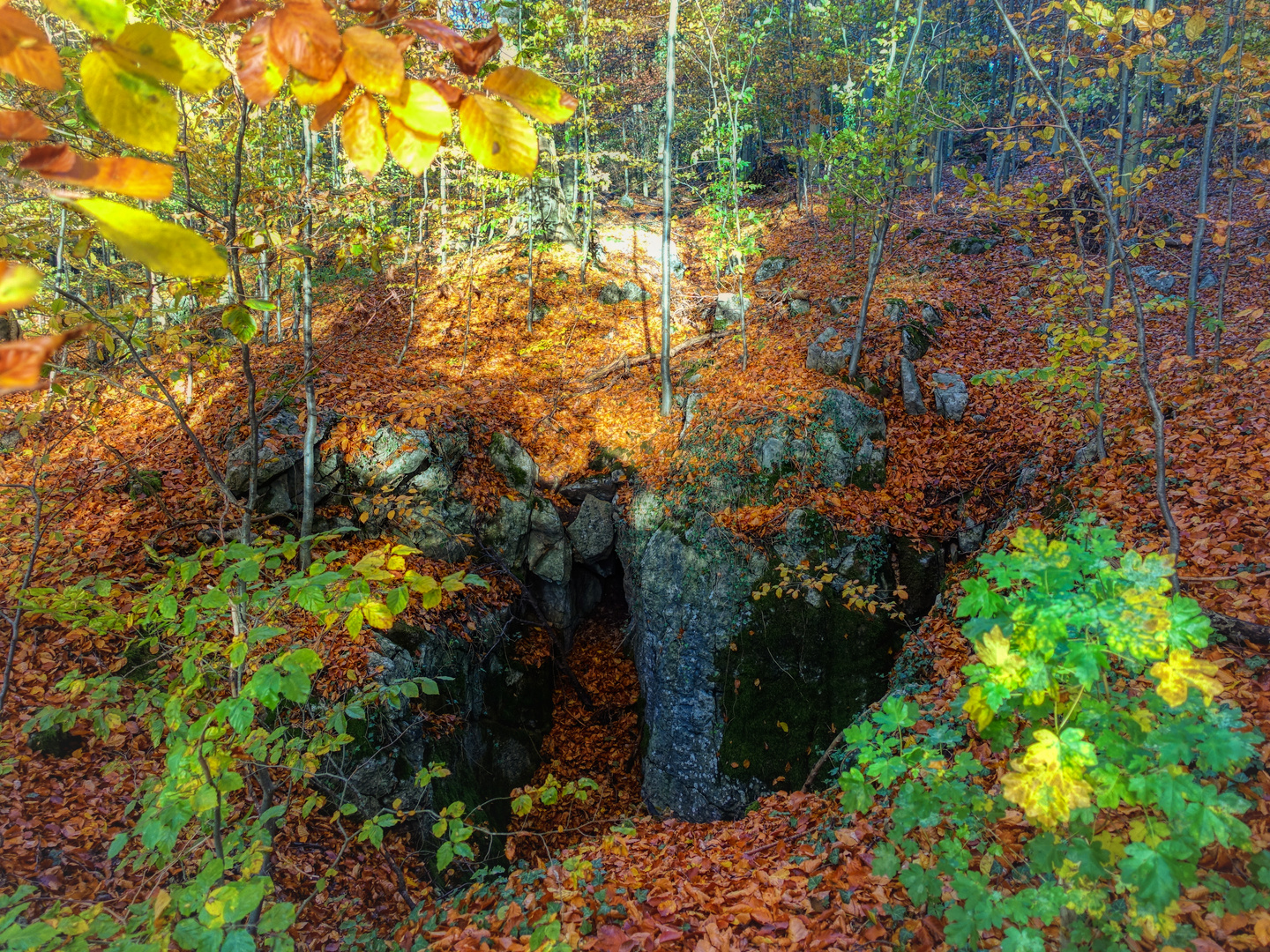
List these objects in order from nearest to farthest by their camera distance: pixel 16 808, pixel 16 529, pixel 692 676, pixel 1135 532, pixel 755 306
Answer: pixel 16 808, pixel 1135 532, pixel 16 529, pixel 692 676, pixel 755 306

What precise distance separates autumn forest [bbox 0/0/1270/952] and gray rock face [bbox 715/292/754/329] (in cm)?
6

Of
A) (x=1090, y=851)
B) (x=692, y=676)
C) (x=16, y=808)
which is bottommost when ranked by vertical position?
(x=692, y=676)

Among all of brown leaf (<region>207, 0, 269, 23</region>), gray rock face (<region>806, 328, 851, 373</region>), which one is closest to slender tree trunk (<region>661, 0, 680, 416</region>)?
gray rock face (<region>806, 328, 851, 373</region>)

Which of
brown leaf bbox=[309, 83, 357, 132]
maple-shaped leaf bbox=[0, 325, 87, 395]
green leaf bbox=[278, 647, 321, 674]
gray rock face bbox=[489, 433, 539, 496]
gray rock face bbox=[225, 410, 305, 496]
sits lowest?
gray rock face bbox=[489, 433, 539, 496]

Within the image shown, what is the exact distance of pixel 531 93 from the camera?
2.98 ft

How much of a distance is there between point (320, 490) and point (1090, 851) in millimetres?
7501

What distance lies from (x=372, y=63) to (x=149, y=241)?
0.39 m

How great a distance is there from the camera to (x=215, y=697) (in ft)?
16.1

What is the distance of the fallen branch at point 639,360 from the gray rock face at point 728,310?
31cm

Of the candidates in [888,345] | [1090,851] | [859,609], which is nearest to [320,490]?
[859,609]

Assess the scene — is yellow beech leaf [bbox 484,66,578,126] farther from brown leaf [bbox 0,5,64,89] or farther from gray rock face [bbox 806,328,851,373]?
gray rock face [bbox 806,328,851,373]

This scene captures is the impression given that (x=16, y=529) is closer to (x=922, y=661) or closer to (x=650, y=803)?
(x=650, y=803)

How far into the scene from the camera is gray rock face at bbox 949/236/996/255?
40.3ft

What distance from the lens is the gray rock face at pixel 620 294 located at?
40.7 feet
